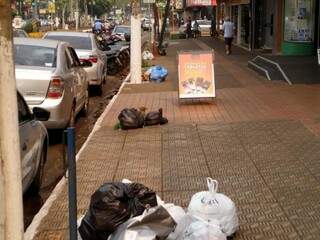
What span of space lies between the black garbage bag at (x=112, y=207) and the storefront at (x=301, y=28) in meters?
18.6

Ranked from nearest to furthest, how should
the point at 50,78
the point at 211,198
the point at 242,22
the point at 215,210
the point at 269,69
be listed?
1. the point at 215,210
2. the point at 211,198
3. the point at 50,78
4. the point at 269,69
5. the point at 242,22

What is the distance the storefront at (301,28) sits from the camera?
890 inches

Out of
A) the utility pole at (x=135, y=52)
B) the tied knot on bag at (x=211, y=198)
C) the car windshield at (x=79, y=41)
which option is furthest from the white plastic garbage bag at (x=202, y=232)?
the utility pole at (x=135, y=52)

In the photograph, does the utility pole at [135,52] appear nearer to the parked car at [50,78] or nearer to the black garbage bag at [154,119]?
the parked car at [50,78]

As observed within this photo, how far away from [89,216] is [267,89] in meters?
11.1

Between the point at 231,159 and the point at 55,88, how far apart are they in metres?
3.31

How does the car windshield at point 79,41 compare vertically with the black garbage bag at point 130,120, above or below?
above

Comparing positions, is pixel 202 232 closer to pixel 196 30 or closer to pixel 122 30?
pixel 122 30

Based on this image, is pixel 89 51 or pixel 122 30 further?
pixel 122 30

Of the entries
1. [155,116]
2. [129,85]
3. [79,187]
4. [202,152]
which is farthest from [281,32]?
[79,187]

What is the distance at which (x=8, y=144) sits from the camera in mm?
3662

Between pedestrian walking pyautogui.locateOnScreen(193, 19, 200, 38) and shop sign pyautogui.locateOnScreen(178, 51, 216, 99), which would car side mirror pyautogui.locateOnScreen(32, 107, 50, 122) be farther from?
pedestrian walking pyautogui.locateOnScreen(193, 19, 200, 38)

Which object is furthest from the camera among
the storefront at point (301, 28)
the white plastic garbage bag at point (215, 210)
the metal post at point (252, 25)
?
the metal post at point (252, 25)

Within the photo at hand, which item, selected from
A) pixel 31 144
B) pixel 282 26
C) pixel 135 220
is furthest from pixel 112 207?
pixel 282 26
